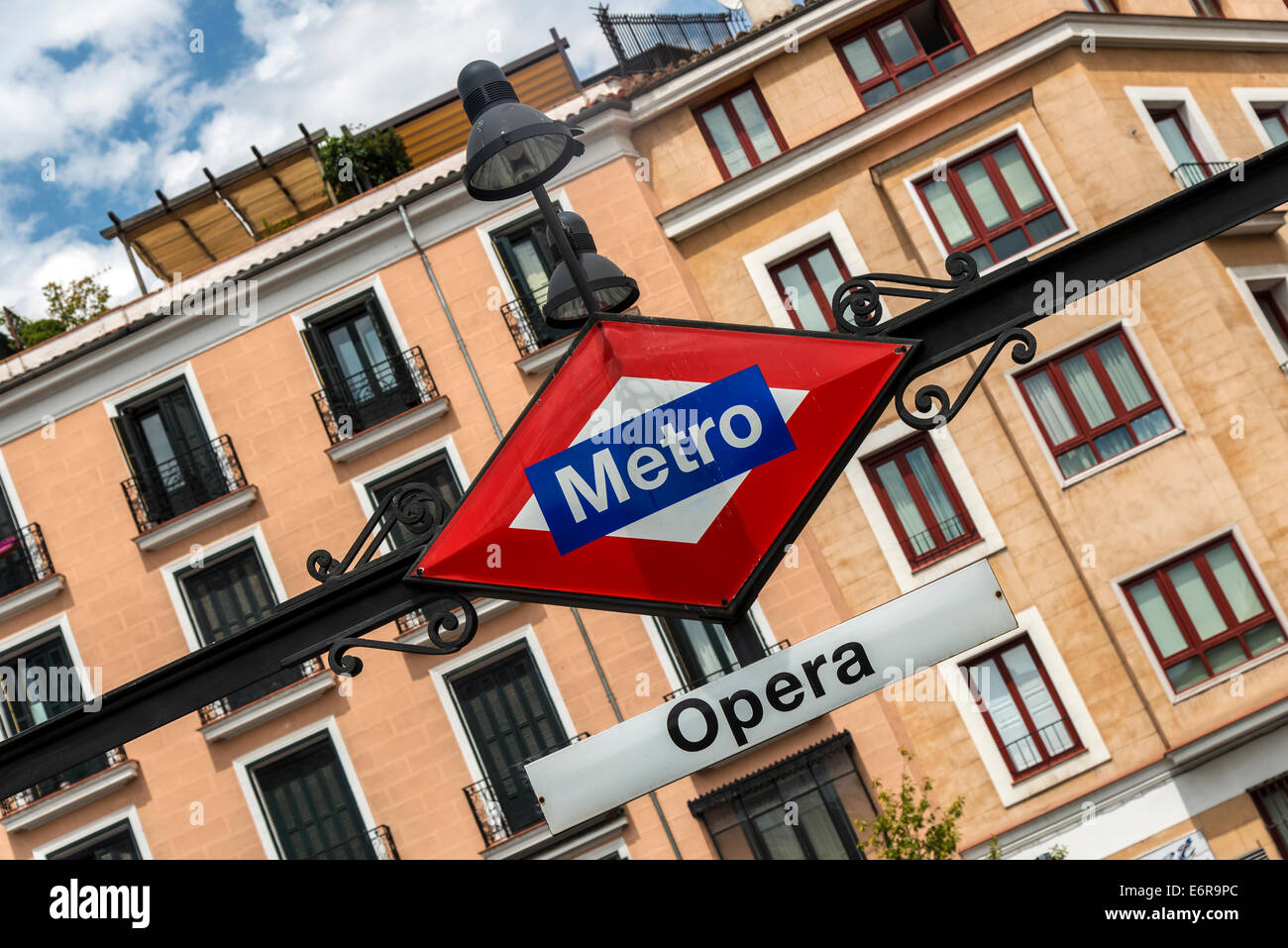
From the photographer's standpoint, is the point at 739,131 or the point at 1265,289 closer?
the point at 1265,289

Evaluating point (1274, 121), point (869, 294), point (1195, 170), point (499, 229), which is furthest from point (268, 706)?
point (1274, 121)

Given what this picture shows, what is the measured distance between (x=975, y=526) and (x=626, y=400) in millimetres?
18367

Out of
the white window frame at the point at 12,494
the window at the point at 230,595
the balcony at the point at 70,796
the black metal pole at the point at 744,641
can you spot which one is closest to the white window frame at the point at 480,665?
the window at the point at 230,595

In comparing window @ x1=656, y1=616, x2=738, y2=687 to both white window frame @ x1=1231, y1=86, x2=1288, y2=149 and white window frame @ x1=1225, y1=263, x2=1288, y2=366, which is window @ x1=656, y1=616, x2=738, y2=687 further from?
white window frame @ x1=1231, y1=86, x2=1288, y2=149

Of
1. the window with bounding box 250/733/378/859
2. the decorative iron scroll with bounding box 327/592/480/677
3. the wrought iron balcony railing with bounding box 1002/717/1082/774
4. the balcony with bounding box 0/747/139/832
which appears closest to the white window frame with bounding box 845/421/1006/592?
the wrought iron balcony railing with bounding box 1002/717/1082/774

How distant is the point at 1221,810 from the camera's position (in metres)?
19.3

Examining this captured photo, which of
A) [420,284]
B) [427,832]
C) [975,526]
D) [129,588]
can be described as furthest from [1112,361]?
[129,588]

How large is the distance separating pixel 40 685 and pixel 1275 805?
24571 mm

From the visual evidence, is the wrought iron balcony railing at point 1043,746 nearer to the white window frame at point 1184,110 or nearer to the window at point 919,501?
the window at point 919,501

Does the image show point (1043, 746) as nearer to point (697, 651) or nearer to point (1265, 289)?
point (697, 651)

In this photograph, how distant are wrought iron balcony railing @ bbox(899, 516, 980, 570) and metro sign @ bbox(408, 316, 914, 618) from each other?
1812 cm

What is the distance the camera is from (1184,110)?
75.3 ft

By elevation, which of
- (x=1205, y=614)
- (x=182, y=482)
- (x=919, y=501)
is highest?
(x=182, y=482)

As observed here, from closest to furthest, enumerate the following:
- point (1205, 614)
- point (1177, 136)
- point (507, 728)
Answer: point (1205, 614) → point (507, 728) → point (1177, 136)
